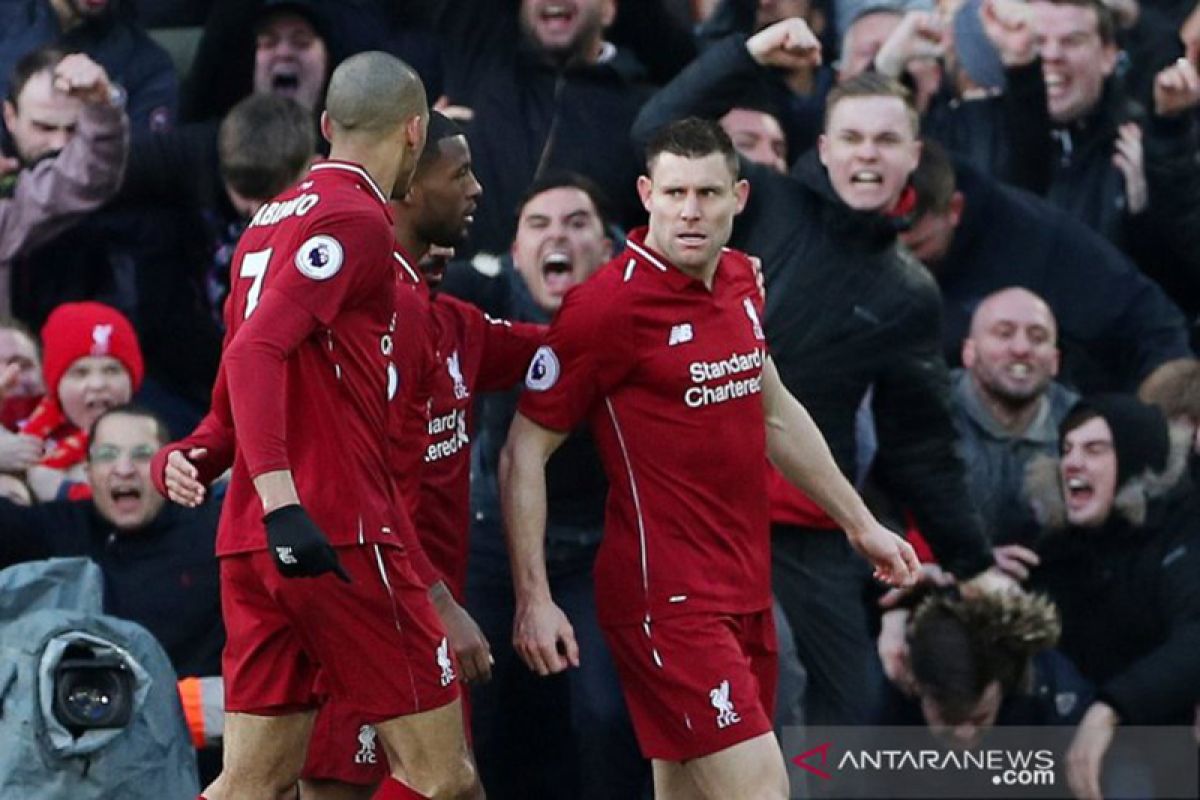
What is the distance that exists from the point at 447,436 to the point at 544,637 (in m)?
0.57

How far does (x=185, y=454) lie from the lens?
21.0ft

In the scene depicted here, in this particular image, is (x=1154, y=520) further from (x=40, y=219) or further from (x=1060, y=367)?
(x=40, y=219)

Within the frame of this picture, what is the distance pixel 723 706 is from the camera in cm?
688

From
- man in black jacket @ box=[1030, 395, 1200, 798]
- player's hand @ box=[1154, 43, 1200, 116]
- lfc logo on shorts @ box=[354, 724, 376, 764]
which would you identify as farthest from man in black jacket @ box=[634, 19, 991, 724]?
lfc logo on shorts @ box=[354, 724, 376, 764]

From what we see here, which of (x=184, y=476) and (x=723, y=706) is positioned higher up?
(x=184, y=476)

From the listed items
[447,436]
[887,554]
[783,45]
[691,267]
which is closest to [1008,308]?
[783,45]

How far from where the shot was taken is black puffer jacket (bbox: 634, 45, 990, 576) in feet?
27.1

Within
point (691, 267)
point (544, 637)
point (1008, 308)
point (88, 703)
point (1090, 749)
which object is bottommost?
point (1090, 749)

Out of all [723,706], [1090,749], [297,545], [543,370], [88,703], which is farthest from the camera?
[1090,749]

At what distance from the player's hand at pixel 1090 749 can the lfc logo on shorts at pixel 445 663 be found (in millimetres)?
2900

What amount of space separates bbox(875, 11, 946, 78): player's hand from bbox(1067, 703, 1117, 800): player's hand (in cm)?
208

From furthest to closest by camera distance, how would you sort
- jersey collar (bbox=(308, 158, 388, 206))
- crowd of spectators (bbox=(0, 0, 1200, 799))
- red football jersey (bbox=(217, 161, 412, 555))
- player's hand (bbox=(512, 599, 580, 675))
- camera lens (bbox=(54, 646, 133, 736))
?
1. crowd of spectators (bbox=(0, 0, 1200, 799))
2. camera lens (bbox=(54, 646, 133, 736))
3. player's hand (bbox=(512, 599, 580, 675))
4. jersey collar (bbox=(308, 158, 388, 206))
5. red football jersey (bbox=(217, 161, 412, 555))

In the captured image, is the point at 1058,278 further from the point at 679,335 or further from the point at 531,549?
the point at 531,549

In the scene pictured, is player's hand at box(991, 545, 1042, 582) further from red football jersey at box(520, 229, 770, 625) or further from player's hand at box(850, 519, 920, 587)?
red football jersey at box(520, 229, 770, 625)
